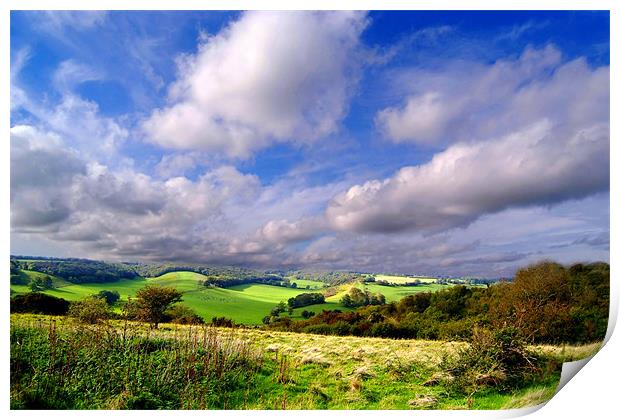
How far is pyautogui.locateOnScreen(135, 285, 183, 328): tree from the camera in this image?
1107 cm

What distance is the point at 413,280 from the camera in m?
12.7

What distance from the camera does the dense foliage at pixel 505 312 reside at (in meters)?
11.2

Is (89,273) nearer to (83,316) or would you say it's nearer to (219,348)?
(83,316)

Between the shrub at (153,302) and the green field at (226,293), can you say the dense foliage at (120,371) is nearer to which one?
the shrub at (153,302)

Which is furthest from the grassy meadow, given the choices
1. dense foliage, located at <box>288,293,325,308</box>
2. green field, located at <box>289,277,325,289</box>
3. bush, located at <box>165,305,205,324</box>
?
green field, located at <box>289,277,325,289</box>

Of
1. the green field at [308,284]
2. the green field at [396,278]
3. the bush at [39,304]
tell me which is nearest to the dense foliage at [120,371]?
the bush at [39,304]

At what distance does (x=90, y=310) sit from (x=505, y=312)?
1035 cm

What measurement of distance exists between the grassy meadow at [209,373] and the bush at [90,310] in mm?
302

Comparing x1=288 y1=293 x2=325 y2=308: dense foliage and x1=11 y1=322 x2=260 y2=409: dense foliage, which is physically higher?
x1=288 y1=293 x2=325 y2=308: dense foliage

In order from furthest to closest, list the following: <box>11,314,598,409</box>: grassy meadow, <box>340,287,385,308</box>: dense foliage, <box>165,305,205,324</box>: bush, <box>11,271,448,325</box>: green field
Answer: <box>340,287,385,308</box>: dense foliage
<box>11,271,448,325</box>: green field
<box>165,305,205,324</box>: bush
<box>11,314,598,409</box>: grassy meadow

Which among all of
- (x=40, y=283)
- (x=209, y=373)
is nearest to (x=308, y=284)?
(x=209, y=373)

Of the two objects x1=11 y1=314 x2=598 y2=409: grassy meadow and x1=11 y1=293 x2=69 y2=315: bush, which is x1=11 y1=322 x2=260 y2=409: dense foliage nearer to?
x1=11 y1=314 x2=598 y2=409: grassy meadow

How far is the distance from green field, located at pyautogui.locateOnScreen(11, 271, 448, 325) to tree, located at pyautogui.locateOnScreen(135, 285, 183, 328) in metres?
0.23
